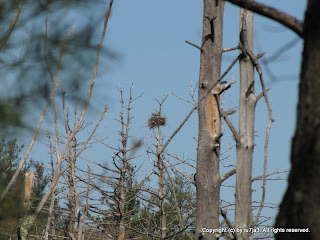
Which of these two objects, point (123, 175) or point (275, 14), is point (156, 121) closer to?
point (123, 175)

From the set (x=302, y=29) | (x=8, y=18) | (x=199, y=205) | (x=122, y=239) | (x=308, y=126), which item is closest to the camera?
(x=308, y=126)

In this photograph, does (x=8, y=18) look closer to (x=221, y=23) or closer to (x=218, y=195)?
(x=218, y=195)

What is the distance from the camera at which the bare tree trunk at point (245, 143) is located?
400cm

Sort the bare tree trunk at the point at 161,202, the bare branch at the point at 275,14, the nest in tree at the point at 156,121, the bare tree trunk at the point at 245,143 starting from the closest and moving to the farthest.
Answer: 1. the bare branch at the point at 275,14
2. the bare tree trunk at the point at 245,143
3. the bare tree trunk at the point at 161,202
4. the nest in tree at the point at 156,121

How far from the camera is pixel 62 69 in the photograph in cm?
237

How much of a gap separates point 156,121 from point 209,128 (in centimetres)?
811

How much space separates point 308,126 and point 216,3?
5.22 m

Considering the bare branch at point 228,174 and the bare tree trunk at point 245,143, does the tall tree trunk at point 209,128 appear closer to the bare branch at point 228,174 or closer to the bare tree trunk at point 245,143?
the bare branch at point 228,174

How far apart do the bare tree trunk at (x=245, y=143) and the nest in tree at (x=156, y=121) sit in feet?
30.7

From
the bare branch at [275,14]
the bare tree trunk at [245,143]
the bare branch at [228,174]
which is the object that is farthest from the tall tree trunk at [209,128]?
the bare branch at [275,14]

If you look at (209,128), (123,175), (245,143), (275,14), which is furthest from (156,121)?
(275,14)

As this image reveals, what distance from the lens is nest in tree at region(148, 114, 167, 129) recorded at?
1369cm

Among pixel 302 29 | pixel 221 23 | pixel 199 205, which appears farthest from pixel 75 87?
pixel 221 23

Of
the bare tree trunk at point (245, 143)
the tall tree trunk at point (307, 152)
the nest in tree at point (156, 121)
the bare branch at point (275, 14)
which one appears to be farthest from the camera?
the nest in tree at point (156, 121)
